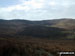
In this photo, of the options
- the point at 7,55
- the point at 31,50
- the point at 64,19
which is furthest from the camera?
the point at 64,19

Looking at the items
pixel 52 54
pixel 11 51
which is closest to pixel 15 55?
pixel 11 51

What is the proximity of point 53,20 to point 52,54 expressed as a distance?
166m

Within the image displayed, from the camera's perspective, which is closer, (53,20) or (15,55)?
(15,55)

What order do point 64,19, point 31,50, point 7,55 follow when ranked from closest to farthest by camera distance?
1. point 7,55
2. point 31,50
3. point 64,19

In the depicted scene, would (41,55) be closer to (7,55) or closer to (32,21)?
(7,55)

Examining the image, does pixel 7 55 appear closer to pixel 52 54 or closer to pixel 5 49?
pixel 5 49

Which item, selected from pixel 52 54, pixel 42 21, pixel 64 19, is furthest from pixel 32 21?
pixel 52 54

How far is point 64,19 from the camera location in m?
187

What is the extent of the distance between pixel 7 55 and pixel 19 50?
1.75 meters

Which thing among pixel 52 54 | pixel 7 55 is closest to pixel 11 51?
pixel 7 55

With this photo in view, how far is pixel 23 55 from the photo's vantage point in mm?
25109

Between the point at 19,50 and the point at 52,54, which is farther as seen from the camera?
the point at 52,54

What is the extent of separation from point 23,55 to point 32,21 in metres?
174

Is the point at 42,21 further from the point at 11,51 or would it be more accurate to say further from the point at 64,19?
the point at 11,51
